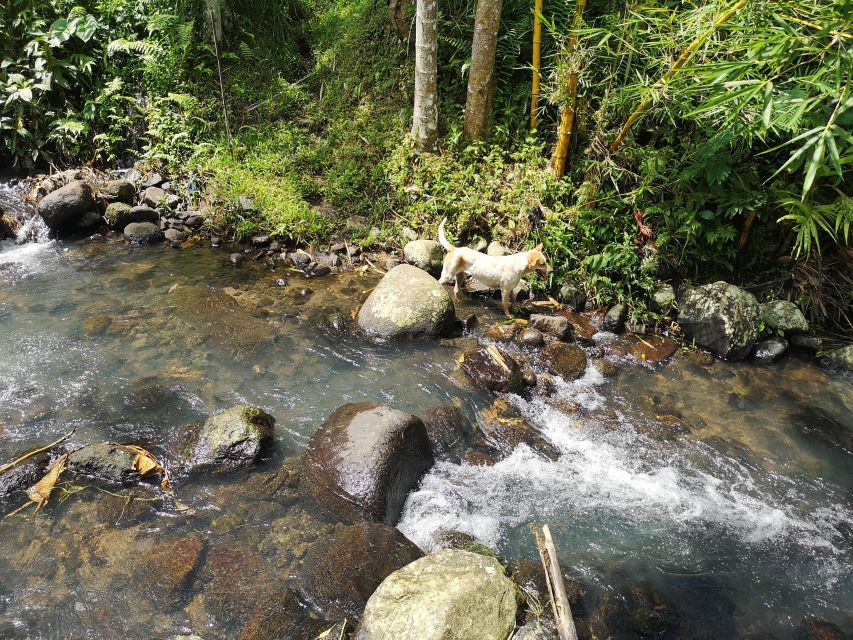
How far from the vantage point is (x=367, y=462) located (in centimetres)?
482

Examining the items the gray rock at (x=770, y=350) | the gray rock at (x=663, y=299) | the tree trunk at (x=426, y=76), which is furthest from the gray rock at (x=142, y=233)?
the gray rock at (x=770, y=350)

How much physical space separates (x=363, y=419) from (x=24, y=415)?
3.56 meters

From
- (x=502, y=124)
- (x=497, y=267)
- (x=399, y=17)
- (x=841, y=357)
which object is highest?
(x=399, y=17)

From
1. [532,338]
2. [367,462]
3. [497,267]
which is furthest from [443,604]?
[497,267]

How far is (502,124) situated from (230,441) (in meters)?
6.90

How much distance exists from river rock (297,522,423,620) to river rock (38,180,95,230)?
808 centimetres

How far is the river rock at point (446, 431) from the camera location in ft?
18.5

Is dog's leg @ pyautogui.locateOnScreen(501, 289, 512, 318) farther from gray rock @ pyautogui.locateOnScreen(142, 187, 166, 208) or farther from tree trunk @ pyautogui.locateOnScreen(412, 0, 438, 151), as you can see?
gray rock @ pyautogui.locateOnScreen(142, 187, 166, 208)

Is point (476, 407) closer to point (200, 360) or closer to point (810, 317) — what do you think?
point (200, 360)

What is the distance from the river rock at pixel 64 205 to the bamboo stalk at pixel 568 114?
8157 mm

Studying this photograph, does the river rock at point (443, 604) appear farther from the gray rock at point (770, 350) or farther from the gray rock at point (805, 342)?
the gray rock at point (805, 342)

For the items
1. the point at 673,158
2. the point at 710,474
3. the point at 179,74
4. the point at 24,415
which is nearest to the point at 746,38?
the point at 673,158

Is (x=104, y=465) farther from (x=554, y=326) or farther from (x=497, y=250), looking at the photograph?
(x=497, y=250)

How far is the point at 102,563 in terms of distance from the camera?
421 centimetres
